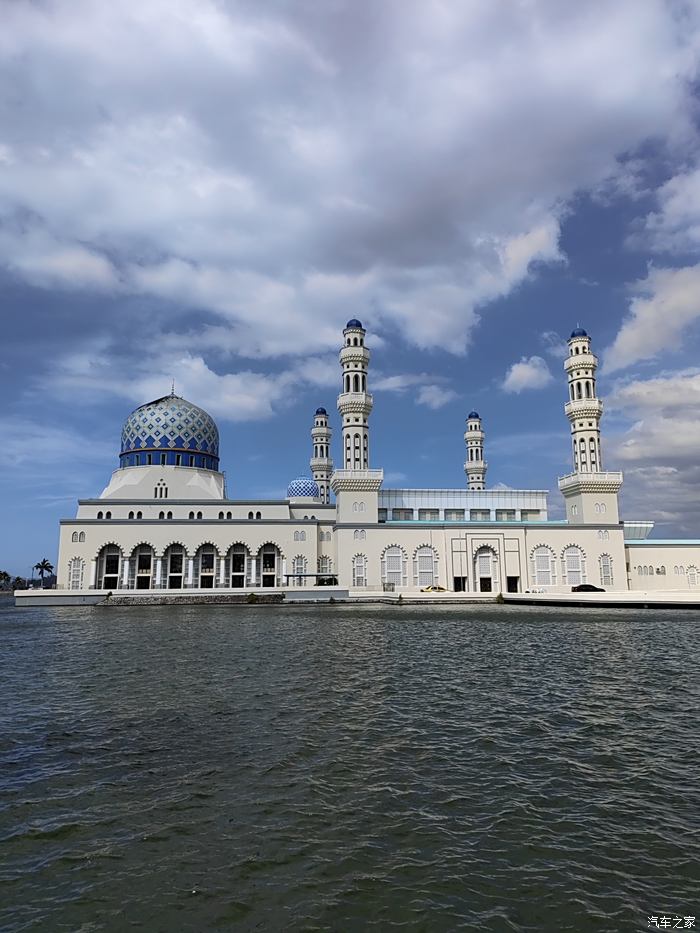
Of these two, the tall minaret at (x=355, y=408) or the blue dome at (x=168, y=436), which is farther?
the blue dome at (x=168, y=436)

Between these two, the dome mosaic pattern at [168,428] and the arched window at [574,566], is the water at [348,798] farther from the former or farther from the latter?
the dome mosaic pattern at [168,428]

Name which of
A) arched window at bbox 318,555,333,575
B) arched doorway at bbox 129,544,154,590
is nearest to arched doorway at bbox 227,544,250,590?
arched window at bbox 318,555,333,575

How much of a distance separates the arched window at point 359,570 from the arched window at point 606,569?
85.3 ft

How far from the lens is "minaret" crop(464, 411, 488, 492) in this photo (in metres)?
92.9

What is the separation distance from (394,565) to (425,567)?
3.46 metres

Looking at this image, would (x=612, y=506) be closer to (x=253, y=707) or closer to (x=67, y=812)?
(x=253, y=707)

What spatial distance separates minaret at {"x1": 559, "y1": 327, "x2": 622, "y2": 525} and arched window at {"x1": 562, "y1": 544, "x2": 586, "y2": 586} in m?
3.57

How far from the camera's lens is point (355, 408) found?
69.9m

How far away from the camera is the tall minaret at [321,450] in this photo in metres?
93.8

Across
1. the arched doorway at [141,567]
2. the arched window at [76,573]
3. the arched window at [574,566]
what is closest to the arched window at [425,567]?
the arched window at [574,566]

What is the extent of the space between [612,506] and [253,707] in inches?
2517

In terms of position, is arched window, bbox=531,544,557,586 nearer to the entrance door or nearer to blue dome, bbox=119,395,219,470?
the entrance door

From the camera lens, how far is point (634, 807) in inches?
369

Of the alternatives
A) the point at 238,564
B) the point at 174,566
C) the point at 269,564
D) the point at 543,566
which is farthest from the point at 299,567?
the point at 543,566
